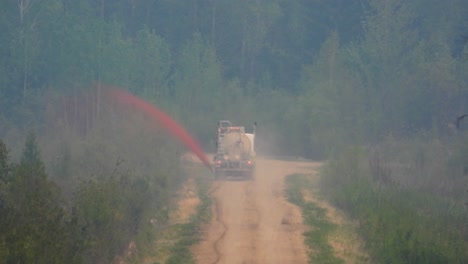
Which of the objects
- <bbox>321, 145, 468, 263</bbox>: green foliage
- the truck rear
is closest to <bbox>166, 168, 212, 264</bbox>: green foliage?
<bbox>321, 145, 468, 263</bbox>: green foliage

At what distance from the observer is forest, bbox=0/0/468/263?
1659 centimetres

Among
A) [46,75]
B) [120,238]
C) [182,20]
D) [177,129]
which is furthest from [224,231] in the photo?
[182,20]

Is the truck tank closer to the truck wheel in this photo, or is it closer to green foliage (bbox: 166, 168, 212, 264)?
the truck wheel

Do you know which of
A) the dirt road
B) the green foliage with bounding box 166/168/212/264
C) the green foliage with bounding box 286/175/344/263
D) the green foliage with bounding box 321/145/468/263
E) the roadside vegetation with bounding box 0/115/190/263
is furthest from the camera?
the green foliage with bounding box 286/175/344/263

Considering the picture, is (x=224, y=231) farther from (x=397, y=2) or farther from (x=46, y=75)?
(x=397, y=2)

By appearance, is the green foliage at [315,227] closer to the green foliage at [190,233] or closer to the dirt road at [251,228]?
the dirt road at [251,228]

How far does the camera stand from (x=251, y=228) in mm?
22953

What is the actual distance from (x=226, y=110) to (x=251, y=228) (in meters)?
42.3

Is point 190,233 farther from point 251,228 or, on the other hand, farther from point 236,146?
point 236,146

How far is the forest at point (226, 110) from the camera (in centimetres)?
1659

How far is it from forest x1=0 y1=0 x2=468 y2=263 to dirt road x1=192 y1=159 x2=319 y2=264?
1928 mm

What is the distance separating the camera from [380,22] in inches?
2435

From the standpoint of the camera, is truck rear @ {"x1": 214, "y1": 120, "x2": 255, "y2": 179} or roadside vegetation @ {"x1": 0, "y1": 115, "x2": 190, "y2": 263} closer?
roadside vegetation @ {"x1": 0, "y1": 115, "x2": 190, "y2": 263}

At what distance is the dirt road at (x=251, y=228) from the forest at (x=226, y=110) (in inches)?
75.9
